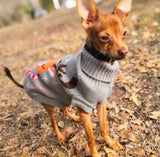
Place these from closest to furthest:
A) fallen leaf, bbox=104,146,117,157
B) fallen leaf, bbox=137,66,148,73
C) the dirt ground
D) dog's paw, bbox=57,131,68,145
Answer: fallen leaf, bbox=104,146,117,157 < the dirt ground < dog's paw, bbox=57,131,68,145 < fallen leaf, bbox=137,66,148,73

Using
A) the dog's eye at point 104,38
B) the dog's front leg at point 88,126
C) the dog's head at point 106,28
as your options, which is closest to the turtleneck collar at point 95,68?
the dog's head at point 106,28

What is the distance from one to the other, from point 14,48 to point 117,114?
7.17 metres

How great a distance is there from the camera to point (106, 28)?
203 centimetres

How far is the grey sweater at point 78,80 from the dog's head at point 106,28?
0.21 metres

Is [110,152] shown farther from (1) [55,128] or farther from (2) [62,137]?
(1) [55,128]

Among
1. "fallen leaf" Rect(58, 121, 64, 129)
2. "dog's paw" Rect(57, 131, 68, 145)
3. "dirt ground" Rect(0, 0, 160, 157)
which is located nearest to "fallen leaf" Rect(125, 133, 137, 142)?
"dirt ground" Rect(0, 0, 160, 157)

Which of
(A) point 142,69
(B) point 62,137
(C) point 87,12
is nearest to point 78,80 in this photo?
(C) point 87,12

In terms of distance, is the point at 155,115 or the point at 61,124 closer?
the point at 155,115

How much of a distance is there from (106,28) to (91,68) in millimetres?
496

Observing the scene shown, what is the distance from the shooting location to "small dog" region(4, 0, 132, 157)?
80.3 inches

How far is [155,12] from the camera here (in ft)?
22.8

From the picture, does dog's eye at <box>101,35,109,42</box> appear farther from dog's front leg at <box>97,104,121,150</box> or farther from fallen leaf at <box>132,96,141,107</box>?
fallen leaf at <box>132,96,141,107</box>

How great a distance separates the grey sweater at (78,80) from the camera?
87.0 inches

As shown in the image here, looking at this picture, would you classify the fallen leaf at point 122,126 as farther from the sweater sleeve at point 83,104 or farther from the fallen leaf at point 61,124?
the fallen leaf at point 61,124
